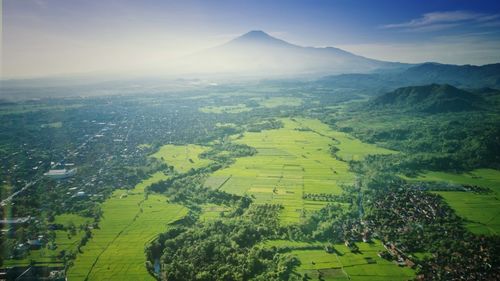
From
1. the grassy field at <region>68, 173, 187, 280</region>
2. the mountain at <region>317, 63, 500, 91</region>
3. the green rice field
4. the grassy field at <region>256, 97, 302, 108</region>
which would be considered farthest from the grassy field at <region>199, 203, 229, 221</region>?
the mountain at <region>317, 63, 500, 91</region>

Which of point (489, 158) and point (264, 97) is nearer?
point (489, 158)

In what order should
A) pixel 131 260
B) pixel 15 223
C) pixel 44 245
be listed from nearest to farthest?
pixel 131 260
pixel 44 245
pixel 15 223

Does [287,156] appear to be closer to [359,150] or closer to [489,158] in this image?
[359,150]

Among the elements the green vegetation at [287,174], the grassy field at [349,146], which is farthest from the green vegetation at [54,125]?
the grassy field at [349,146]

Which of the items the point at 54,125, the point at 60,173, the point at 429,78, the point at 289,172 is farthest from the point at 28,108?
the point at 429,78

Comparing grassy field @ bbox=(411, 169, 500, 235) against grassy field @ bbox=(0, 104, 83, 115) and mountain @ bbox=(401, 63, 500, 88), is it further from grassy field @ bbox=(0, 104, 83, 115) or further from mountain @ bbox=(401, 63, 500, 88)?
mountain @ bbox=(401, 63, 500, 88)

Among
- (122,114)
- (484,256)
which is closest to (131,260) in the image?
(484,256)

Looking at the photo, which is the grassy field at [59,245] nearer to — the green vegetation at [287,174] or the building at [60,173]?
the building at [60,173]
